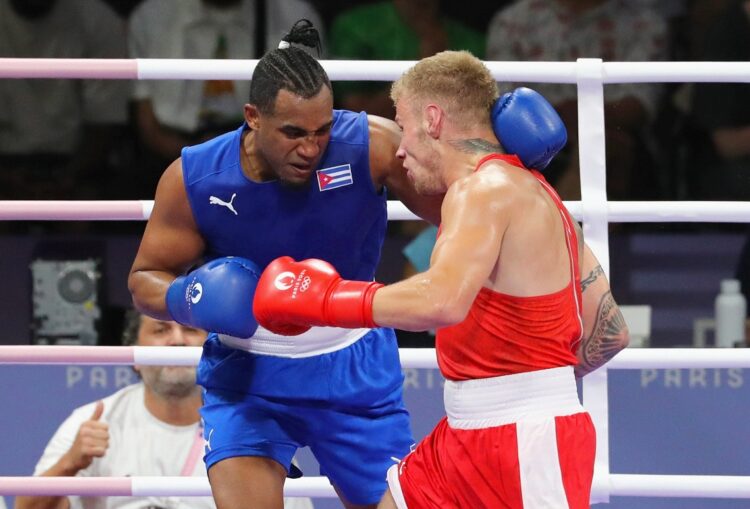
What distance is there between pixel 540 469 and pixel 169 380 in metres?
1.53

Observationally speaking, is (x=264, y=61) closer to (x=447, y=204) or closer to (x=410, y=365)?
(x=447, y=204)

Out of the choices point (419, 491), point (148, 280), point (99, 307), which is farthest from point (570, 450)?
point (99, 307)

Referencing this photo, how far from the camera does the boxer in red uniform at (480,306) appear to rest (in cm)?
230

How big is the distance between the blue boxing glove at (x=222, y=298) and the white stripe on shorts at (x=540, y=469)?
61 cm

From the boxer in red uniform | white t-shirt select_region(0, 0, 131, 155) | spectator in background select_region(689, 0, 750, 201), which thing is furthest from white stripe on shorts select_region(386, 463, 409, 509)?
white t-shirt select_region(0, 0, 131, 155)

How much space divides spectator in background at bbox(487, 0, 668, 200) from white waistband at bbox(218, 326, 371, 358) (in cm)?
203

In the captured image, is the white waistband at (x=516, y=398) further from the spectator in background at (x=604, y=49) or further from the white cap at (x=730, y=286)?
the spectator in background at (x=604, y=49)

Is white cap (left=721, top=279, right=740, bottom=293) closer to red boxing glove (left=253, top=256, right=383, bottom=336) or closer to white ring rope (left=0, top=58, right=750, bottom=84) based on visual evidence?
white ring rope (left=0, top=58, right=750, bottom=84)

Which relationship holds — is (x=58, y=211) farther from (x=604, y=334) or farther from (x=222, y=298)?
(x=604, y=334)

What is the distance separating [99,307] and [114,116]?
1289 millimetres

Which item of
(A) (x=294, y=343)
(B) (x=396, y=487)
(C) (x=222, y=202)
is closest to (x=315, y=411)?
(A) (x=294, y=343)

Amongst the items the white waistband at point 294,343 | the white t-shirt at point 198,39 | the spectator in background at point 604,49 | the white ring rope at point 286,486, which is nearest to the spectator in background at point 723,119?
the spectator in background at point 604,49

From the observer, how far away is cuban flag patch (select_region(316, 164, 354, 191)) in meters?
2.75

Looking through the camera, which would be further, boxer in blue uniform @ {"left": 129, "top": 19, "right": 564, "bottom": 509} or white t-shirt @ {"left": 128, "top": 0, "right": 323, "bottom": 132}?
white t-shirt @ {"left": 128, "top": 0, "right": 323, "bottom": 132}
